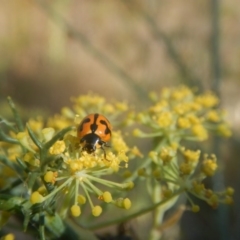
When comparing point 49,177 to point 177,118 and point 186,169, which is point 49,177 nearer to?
point 186,169

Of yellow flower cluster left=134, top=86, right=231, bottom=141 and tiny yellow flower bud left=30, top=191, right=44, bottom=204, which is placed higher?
yellow flower cluster left=134, top=86, right=231, bottom=141

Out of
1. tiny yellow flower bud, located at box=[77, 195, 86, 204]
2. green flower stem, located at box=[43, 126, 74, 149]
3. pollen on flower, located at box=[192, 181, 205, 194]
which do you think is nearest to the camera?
green flower stem, located at box=[43, 126, 74, 149]

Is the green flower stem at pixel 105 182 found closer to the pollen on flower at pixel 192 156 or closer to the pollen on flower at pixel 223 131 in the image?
the pollen on flower at pixel 192 156

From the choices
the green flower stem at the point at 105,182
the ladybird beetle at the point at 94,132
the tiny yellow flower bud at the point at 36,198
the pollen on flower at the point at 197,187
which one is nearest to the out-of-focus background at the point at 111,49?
the ladybird beetle at the point at 94,132

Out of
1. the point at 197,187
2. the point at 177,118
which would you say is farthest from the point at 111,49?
the point at 197,187

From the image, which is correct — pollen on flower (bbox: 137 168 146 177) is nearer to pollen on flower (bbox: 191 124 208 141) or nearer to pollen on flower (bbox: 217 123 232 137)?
→ pollen on flower (bbox: 191 124 208 141)

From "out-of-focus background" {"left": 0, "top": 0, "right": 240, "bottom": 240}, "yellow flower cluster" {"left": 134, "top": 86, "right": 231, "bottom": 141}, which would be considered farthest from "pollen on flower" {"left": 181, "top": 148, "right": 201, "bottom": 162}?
"out-of-focus background" {"left": 0, "top": 0, "right": 240, "bottom": 240}

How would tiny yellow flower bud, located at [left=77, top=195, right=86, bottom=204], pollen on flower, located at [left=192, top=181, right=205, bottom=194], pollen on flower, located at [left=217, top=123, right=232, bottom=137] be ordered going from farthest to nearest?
pollen on flower, located at [left=217, top=123, right=232, bottom=137] < pollen on flower, located at [left=192, top=181, right=205, bottom=194] < tiny yellow flower bud, located at [left=77, top=195, right=86, bottom=204]

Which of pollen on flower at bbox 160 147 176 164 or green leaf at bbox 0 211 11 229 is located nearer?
green leaf at bbox 0 211 11 229

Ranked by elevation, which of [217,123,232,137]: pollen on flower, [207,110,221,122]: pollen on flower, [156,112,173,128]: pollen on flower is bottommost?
[156,112,173,128]: pollen on flower
